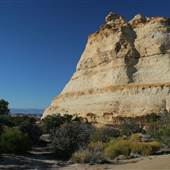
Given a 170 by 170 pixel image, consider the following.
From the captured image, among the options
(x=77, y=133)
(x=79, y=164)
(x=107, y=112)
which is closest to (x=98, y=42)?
(x=107, y=112)

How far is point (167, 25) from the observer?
72.1 meters

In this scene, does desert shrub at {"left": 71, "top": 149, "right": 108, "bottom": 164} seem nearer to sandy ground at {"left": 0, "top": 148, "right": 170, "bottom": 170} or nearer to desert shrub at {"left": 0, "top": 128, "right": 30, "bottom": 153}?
sandy ground at {"left": 0, "top": 148, "right": 170, "bottom": 170}

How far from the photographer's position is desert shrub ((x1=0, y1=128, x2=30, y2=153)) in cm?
2764

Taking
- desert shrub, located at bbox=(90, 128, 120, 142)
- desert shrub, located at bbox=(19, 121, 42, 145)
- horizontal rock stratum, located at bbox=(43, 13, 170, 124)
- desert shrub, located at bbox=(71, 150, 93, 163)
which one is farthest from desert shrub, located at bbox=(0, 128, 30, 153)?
horizontal rock stratum, located at bbox=(43, 13, 170, 124)

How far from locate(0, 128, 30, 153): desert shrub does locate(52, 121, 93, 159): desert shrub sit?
7.27 feet

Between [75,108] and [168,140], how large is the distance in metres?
44.7

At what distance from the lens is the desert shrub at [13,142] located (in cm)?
2764

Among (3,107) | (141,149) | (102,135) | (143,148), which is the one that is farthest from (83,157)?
(3,107)

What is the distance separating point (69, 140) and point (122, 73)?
4091 centimetres

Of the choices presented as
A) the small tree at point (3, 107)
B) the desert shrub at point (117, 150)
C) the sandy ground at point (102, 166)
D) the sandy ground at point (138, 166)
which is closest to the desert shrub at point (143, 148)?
the desert shrub at point (117, 150)

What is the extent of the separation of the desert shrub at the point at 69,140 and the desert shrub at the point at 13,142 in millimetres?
2217

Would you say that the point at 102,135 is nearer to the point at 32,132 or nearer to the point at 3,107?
the point at 32,132

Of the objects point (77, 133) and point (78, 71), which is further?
point (78, 71)

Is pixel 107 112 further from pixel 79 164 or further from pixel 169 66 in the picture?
pixel 79 164
